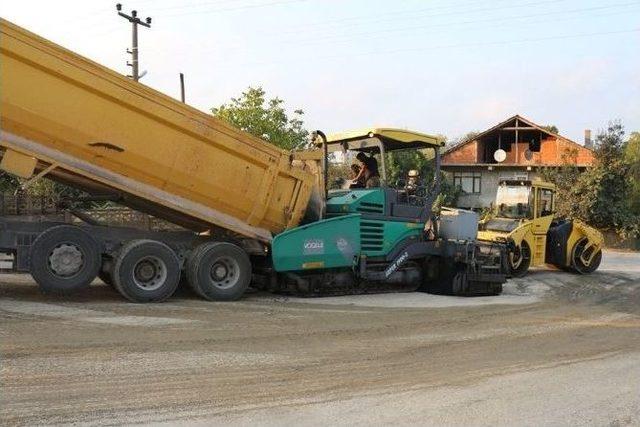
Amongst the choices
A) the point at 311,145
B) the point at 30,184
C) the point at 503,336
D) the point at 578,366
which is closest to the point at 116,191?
the point at 30,184

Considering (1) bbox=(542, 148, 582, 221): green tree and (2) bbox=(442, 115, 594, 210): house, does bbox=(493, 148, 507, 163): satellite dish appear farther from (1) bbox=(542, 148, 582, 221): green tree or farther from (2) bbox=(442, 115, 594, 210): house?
(1) bbox=(542, 148, 582, 221): green tree

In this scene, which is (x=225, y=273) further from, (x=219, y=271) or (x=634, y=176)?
(x=634, y=176)

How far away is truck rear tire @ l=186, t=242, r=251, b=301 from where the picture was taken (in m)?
9.04

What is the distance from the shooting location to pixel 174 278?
29.0 feet

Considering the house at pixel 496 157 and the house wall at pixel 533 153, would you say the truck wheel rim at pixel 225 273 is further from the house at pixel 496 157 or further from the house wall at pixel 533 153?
the house at pixel 496 157

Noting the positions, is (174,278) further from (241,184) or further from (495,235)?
(495,235)

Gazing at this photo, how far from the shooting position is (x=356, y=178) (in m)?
10.9

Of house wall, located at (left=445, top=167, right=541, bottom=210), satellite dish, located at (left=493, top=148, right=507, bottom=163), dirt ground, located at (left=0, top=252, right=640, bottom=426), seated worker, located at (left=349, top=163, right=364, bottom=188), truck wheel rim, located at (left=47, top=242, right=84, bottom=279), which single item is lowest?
dirt ground, located at (left=0, top=252, right=640, bottom=426)

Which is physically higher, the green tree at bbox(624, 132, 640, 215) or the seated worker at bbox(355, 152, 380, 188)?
the green tree at bbox(624, 132, 640, 215)

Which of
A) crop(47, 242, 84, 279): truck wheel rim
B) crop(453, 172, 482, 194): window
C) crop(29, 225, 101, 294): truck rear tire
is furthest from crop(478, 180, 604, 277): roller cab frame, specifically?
crop(453, 172, 482, 194): window

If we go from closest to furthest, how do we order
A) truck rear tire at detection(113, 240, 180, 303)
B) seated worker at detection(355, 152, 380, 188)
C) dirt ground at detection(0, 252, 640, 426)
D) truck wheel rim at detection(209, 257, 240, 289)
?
dirt ground at detection(0, 252, 640, 426), truck rear tire at detection(113, 240, 180, 303), truck wheel rim at detection(209, 257, 240, 289), seated worker at detection(355, 152, 380, 188)

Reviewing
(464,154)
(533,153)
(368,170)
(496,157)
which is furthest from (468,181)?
(368,170)

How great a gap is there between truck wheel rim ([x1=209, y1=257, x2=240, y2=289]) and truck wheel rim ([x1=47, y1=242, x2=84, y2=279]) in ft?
5.90

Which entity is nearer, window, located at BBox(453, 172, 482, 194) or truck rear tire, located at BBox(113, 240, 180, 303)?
truck rear tire, located at BBox(113, 240, 180, 303)
